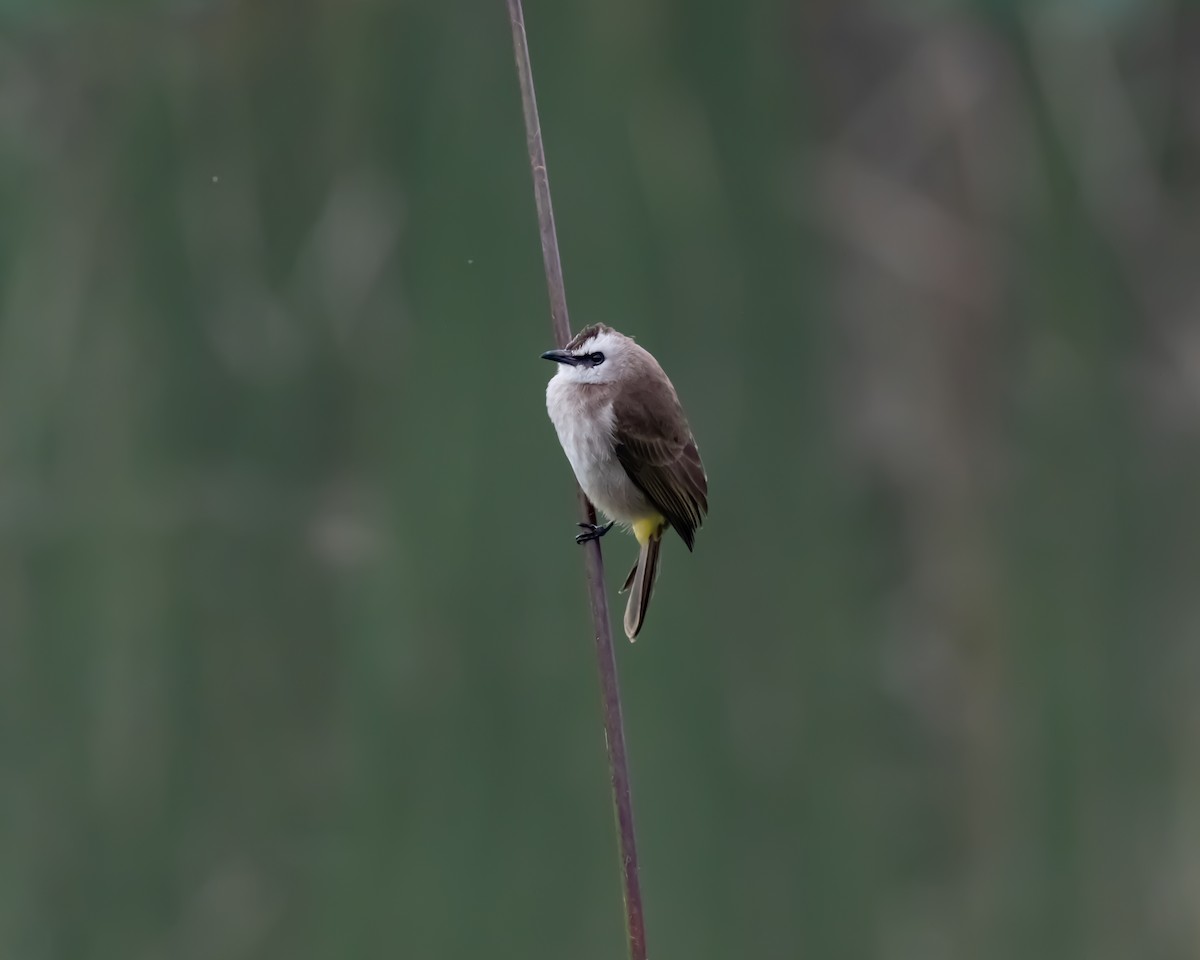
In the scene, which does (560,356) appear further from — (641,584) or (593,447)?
(641,584)

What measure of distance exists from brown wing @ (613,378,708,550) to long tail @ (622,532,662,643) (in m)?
0.12

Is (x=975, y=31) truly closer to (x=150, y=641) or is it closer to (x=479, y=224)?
(x=479, y=224)

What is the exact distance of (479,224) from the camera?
12.0 ft

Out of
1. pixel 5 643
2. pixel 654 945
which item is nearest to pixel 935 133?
pixel 654 945

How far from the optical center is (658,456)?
7.65ft

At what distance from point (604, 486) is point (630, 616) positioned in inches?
8.3

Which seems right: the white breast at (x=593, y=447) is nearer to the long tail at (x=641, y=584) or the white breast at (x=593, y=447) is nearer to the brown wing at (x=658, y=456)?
the brown wing at (x=658, y=456)

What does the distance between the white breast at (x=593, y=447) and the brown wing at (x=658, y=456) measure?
2 cm

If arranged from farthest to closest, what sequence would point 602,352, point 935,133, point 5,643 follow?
point 935,133 → point 5,643 → point 602,352

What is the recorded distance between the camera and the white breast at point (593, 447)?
91.6 inches

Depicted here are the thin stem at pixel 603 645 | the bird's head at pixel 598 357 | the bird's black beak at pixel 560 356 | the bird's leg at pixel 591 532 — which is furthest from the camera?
the bird's head at pixel 598 357

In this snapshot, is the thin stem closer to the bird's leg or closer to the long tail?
the bird's leg

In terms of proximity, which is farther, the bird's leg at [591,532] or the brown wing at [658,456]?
the brown wing at [658,456]

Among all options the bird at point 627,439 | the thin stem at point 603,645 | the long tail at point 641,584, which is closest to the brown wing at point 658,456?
the bird at point 627,439
